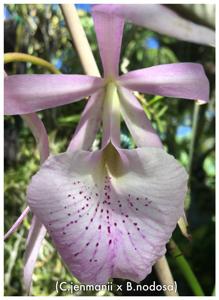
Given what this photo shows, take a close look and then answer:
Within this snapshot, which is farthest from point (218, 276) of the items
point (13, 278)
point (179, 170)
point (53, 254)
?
point (13, 278)

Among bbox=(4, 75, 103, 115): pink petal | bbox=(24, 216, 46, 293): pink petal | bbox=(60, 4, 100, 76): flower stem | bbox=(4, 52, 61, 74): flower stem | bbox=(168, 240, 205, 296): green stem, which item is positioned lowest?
bbox=(168, 240, 205, 296): green stem

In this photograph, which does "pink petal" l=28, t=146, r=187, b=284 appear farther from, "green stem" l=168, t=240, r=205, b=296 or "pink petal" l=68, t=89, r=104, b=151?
"green stem" l=168, t=240, r=205, b=296

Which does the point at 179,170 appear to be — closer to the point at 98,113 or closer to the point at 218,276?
the point at 98,113

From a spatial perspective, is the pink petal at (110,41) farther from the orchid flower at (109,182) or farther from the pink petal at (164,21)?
the pink petal at (164,21)

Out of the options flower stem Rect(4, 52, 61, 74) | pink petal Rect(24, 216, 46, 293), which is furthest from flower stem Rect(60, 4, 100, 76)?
pink petal Rect(24, 216, 46, 293)

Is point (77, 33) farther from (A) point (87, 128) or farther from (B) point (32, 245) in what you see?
(B) point (32, 245)

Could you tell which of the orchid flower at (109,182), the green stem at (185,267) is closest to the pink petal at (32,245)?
the orchid flower at (109,182)
